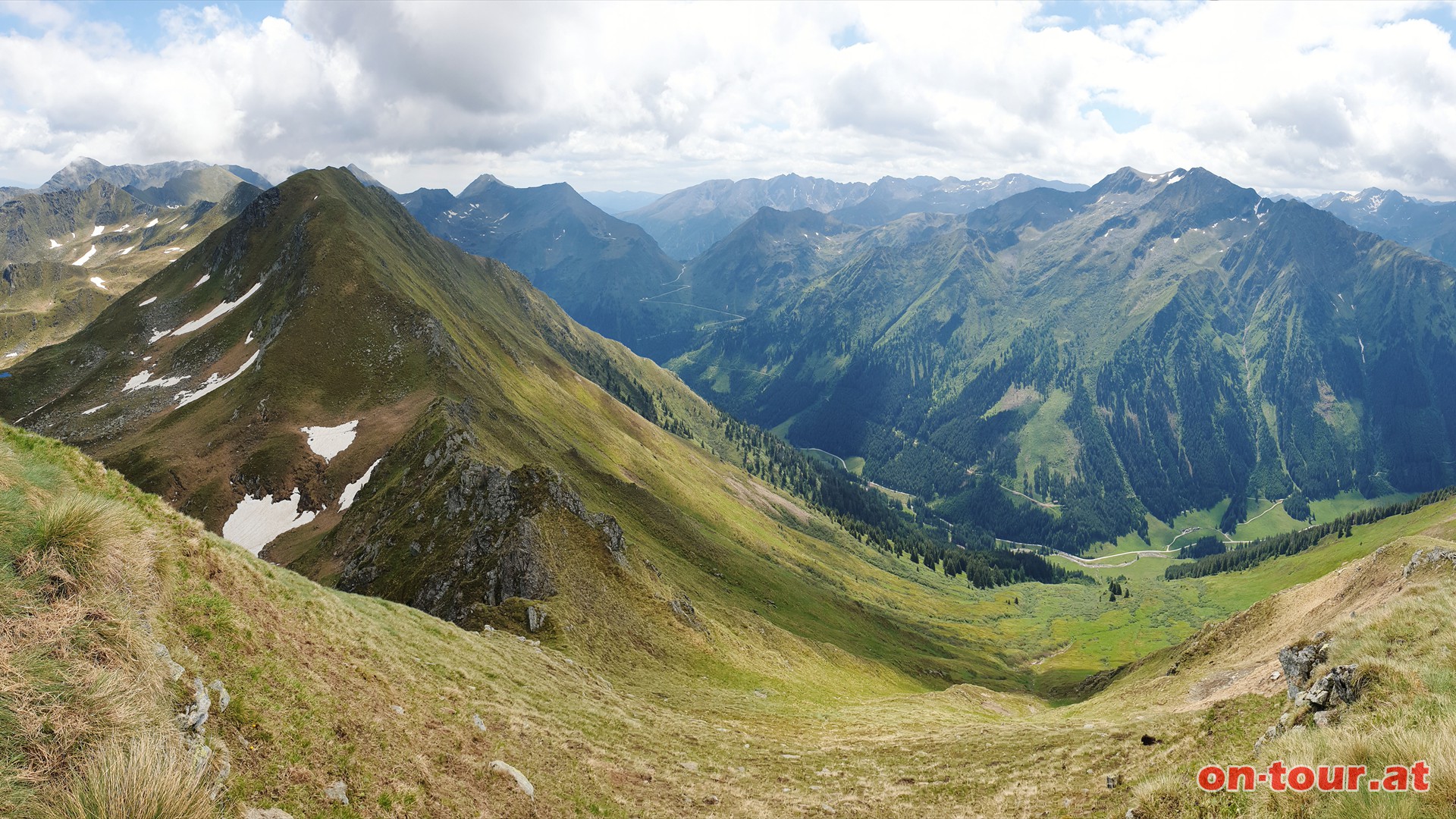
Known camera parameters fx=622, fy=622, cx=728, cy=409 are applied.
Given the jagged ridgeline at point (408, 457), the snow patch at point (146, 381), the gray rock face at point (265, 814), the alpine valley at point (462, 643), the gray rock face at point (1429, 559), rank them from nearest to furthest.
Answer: the alpine valley at point (462, 643) < the gray rock face at point (265, 814) < the gray rock face at point (1429, 559) < the jagged ridgeline at point (408, 457) < the snow patch at point (146, 381)

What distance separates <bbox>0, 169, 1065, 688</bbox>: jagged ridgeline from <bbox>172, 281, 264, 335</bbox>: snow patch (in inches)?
35.4

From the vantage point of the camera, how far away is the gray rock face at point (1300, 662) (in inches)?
915

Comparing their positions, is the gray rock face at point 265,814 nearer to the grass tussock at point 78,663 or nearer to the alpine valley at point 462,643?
the alpine valley at point 462,643

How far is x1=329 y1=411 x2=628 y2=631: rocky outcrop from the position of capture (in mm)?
51438

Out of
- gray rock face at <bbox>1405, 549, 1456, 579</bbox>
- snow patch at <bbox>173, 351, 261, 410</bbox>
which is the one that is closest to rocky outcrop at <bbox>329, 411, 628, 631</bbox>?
snow patch at <bbox>173, 351, 261, 410</bbox>

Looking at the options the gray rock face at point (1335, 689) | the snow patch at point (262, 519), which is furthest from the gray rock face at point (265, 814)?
the snow patch at point (262, 519)

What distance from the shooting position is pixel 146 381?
11669 cm

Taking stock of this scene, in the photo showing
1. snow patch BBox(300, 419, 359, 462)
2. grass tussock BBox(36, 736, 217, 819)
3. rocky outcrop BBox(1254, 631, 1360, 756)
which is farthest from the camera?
snow patch BBox(300, 419, 359, 462)

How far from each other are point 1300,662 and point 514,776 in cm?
3043

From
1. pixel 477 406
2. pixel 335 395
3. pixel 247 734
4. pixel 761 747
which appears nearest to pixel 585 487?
pixel 477 406

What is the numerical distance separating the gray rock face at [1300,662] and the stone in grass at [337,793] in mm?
30567

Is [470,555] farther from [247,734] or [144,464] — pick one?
[144,464]

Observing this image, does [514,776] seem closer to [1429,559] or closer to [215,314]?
[1429,559]

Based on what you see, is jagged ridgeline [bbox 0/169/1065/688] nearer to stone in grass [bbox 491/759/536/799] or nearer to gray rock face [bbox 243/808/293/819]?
stone in grass [bbox 491/759/536/799]
